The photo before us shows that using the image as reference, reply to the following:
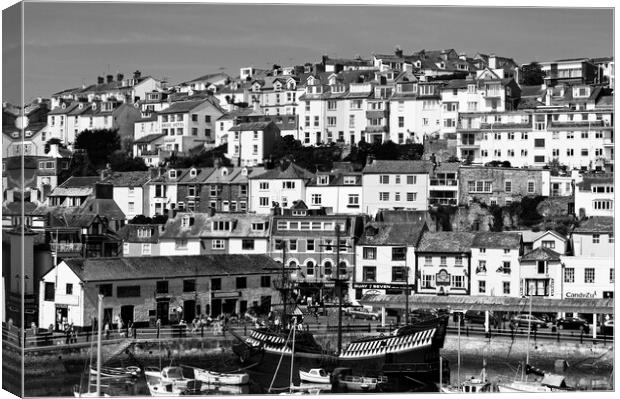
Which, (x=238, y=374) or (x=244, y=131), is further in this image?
(x=244, y=131)

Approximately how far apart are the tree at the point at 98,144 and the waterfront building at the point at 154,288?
13.1 metres

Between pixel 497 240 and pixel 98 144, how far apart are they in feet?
50.4

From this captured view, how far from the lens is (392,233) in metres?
28.1

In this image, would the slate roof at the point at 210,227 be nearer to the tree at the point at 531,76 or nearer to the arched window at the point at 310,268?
the arched window at the point at 310,268

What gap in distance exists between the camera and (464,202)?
3173cm

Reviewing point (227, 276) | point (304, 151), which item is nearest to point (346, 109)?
point (304, 151)

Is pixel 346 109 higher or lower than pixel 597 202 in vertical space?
higher

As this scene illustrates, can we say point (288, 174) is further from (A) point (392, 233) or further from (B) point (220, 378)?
(B) point (220, 378)

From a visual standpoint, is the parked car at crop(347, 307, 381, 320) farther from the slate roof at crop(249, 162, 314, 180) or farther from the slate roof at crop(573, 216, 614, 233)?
the slate roof at crop(249, 162, 314, 180)

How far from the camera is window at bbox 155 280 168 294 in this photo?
77.7 ft

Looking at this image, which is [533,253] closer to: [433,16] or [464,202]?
[464,202]

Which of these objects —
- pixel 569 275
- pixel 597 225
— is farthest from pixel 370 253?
pixel 597 225

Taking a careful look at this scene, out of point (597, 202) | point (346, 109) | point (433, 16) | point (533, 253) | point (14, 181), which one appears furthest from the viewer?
point (346, 109)

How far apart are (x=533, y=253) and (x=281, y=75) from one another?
19411 mm
